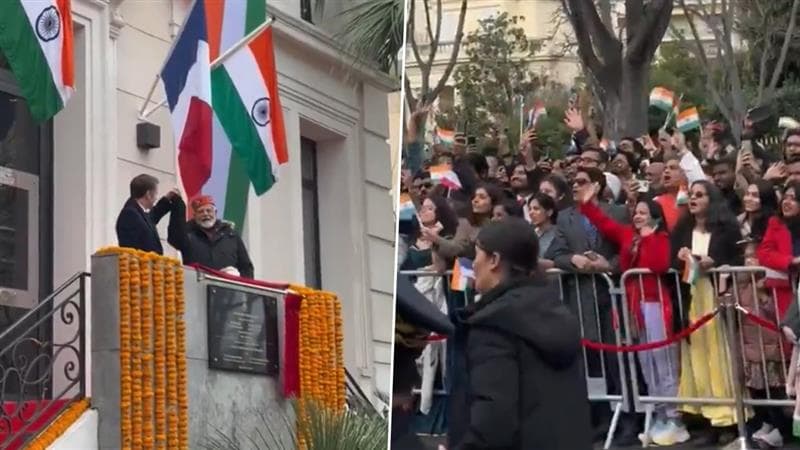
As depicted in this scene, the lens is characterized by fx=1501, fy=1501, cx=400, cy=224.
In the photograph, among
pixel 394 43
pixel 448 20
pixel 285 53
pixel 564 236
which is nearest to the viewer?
pixel 448 20

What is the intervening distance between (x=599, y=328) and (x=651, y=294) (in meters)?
0.34

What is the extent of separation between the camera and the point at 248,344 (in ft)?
31.9

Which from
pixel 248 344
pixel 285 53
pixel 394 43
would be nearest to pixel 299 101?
pixel 285 53

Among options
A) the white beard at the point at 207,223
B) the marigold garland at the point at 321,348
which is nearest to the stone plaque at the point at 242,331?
the marigold garland at the point at 321,348

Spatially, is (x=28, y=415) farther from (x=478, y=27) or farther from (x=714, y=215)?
(x=478, y=27)

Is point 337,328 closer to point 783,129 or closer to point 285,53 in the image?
point 285,53

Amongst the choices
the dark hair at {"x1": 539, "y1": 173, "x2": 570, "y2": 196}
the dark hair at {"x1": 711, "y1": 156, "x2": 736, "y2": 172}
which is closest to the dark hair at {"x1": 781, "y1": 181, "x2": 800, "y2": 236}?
the dark hair at {"x1": 711, "y1": 156, "x2": 736, "y2": 172}

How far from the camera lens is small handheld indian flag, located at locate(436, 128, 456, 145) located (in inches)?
136

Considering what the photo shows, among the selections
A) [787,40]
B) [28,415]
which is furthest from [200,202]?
[787,40]

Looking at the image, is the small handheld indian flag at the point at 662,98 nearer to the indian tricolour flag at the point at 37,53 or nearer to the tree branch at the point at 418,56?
the tree branch at the point at 418,56

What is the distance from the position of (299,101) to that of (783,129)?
28.7ft

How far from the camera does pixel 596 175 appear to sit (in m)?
3.98

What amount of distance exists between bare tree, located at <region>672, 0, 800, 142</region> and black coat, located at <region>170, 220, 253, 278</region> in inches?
241

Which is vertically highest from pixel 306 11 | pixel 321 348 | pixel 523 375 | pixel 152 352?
pixel 306 11
